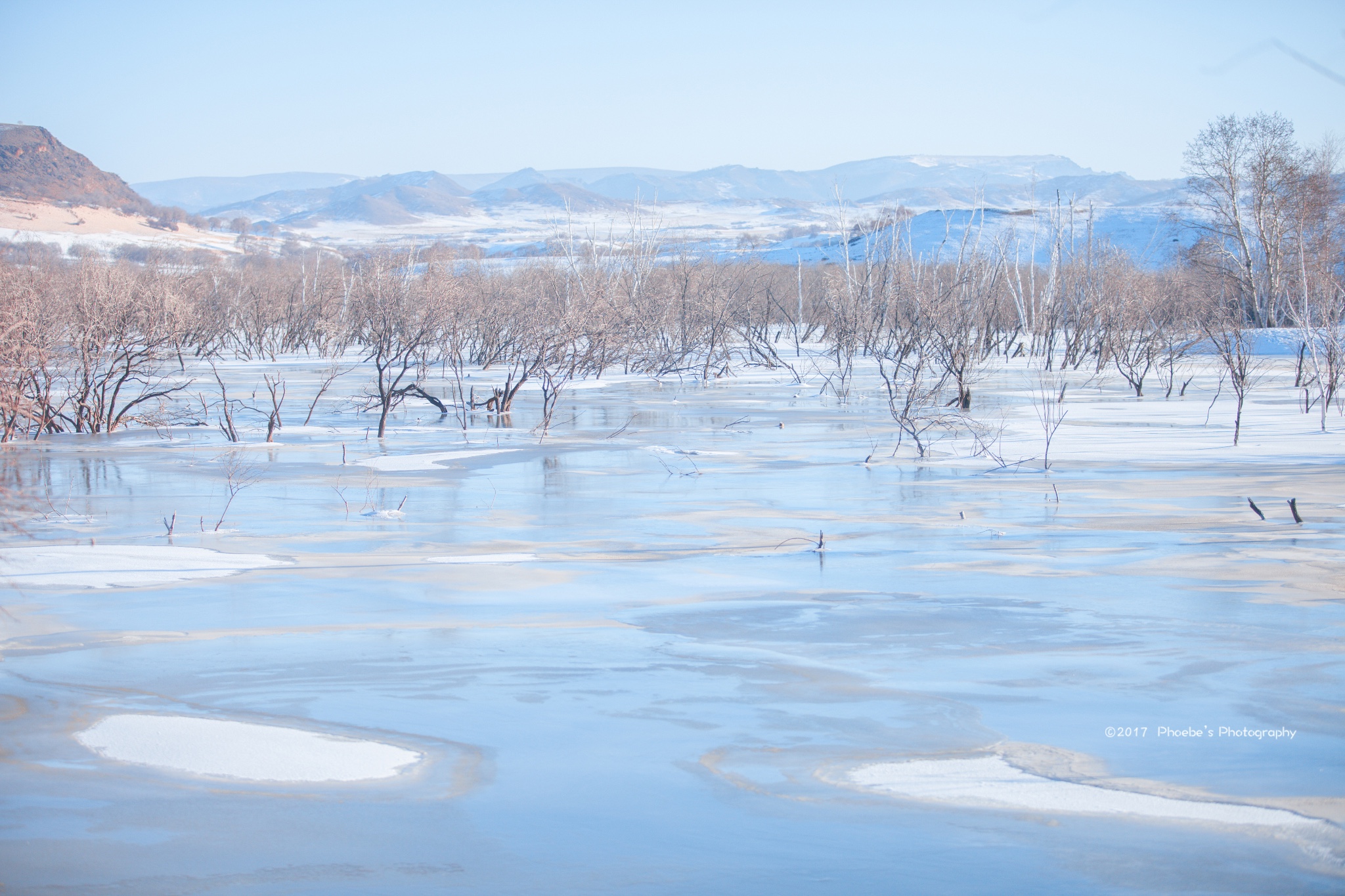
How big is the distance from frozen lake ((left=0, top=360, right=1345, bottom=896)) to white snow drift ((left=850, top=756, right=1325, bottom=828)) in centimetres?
2

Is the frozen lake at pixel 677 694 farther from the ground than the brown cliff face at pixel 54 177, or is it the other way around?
the brown cliff face at pixel 54 177

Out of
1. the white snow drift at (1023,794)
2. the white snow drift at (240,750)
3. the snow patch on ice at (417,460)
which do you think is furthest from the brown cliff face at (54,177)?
the white snow drift at (1023,794)

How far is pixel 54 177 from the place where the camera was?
130m

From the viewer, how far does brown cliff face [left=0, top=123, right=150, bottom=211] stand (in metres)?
111

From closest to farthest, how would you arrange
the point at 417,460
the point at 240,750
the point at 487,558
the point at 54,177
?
the point at 240,750 → the point at 487,558 → the point at 417,460 → the point at 54,177

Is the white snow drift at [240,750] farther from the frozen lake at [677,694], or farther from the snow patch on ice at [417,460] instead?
the snow patch on ice at [417,460]

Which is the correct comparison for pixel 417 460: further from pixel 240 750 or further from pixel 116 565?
pixel 240 750

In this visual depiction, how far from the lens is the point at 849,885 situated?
3594 millimetres

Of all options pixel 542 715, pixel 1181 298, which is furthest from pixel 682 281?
pixel 542 715

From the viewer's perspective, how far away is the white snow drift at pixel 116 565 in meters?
7.54

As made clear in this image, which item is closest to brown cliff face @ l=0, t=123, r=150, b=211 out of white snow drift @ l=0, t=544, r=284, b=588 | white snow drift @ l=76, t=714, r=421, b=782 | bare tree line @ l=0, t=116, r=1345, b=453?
bare tree line @ l=0, t=116, r=1345, b=453

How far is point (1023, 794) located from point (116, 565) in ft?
21.6

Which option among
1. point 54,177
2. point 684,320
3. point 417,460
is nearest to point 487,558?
point 417,460

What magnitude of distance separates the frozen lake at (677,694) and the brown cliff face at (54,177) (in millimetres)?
110476
